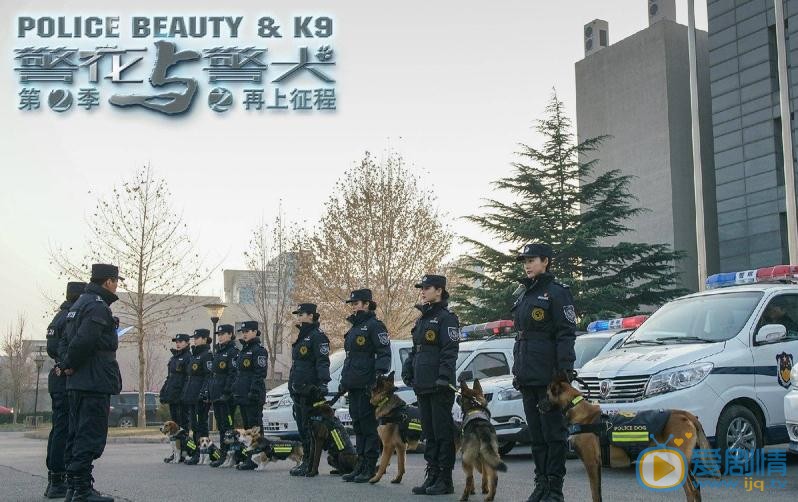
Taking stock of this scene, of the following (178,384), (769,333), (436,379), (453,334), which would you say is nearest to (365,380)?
(436,379)

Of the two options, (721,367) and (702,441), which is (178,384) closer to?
(721,367)

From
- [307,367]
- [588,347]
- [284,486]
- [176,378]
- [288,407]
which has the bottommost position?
[284,486]

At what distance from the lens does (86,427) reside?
823 cm

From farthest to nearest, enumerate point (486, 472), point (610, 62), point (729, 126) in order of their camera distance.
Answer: point (610, 62), point (729, 126), point (486, 472)

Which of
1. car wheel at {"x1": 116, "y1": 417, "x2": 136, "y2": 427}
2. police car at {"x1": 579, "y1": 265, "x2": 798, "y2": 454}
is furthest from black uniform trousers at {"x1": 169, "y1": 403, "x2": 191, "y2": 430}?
car wheel at {"x1": 116, "y1": 417, "x2": 136, "y2": 427}

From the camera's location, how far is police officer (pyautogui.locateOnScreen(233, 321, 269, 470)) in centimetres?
1238

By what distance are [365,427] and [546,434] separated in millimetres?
3364

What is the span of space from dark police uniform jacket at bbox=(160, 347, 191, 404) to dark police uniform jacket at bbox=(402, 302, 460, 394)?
6073 millimetres

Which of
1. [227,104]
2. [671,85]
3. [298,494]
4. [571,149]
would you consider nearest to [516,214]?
[571,149]

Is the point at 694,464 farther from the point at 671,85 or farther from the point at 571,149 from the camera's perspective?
the point at 671,85

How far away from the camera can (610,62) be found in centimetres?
5375

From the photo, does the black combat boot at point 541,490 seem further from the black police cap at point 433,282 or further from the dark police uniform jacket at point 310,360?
the dark police uniform jacket at point 310,360

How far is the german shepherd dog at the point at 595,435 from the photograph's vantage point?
22.4 feet

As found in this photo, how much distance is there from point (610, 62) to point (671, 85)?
16.2ft
